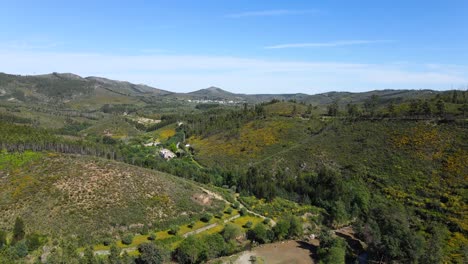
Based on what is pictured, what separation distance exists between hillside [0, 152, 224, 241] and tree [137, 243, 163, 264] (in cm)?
952

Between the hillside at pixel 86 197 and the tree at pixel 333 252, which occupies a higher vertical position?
the hillside at pixel 86 197

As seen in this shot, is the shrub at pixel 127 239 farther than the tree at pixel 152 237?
No

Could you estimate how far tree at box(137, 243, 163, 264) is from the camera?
44938mm

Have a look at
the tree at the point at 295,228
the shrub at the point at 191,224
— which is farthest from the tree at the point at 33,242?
the tree at the point at 295,228

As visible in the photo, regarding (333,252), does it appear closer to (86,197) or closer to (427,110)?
(86,197)

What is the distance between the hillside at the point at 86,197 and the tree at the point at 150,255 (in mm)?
9521

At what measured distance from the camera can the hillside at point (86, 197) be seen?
52281mm

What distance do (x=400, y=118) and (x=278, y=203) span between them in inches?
2291

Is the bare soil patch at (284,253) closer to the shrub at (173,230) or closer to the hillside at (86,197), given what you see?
the shrub at (173,230)

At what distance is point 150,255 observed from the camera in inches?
1775

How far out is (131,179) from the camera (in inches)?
2618

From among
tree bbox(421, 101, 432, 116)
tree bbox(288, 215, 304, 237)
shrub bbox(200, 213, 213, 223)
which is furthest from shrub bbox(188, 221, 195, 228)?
tree bbox(421, 101, 432, 116)

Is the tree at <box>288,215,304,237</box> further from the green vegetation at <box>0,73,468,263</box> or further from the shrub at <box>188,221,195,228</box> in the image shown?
the shrub at <box>188,221,195,228</box>

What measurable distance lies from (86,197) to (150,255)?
19.7m
